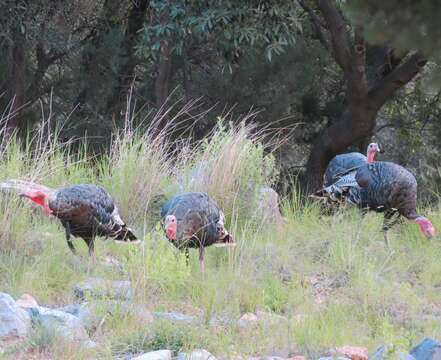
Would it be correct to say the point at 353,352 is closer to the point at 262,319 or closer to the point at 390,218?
the point at 262,319

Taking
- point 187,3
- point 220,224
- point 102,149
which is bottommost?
point 102,149

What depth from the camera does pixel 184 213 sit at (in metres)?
6.19

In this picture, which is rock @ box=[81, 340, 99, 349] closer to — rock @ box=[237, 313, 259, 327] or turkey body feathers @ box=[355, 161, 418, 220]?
rock @ box=[237, 313, 259, 327]

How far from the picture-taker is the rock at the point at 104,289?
18.3 ft

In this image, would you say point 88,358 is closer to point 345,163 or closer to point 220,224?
point 220,224

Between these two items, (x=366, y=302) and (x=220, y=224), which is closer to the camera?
(x=366, y=302)

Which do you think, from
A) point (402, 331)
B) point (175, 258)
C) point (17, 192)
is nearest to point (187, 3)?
point (17, 192)

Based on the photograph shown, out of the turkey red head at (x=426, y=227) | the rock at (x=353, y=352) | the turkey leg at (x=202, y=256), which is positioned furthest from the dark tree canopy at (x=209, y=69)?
the rock at (x=353, y=352)

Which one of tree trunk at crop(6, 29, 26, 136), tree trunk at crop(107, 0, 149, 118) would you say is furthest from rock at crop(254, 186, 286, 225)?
tree trunk at crop(107, 0, 149, 118)


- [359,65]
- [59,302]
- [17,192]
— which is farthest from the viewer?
[359,65]

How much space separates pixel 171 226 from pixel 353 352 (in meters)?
1.64

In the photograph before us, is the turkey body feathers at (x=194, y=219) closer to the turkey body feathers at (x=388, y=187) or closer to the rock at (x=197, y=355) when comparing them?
the rock at (x=197, y=355)

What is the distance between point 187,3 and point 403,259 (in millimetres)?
4532

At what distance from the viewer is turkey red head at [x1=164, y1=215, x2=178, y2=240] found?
236 inches
